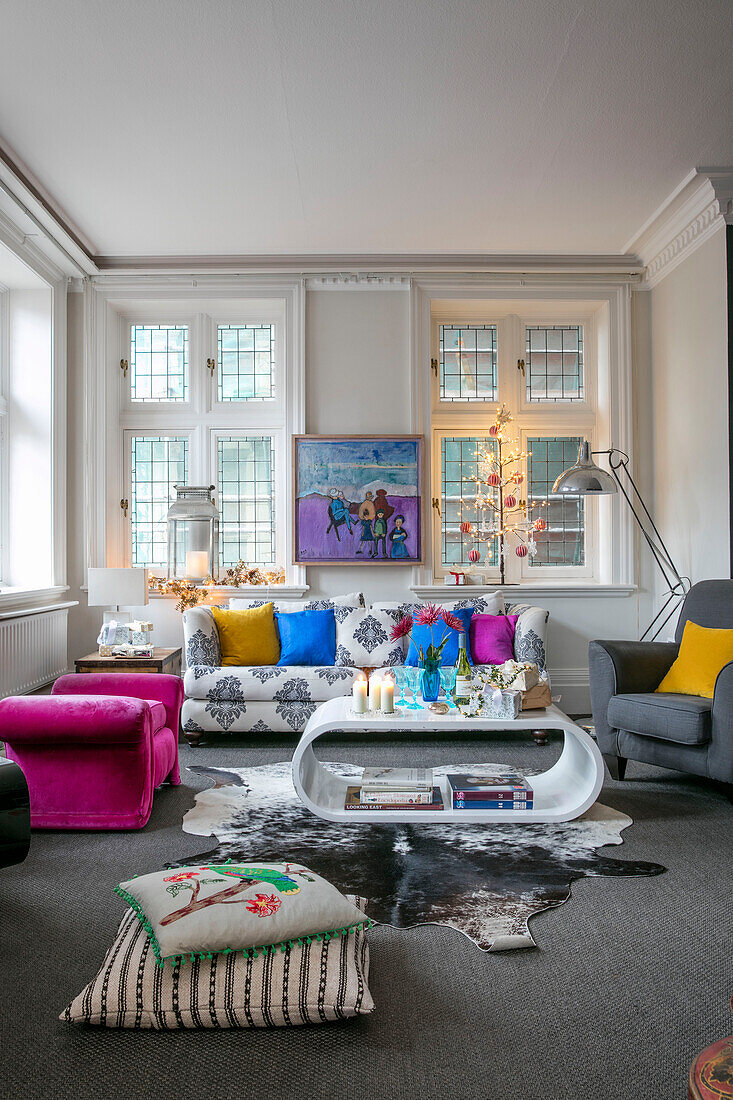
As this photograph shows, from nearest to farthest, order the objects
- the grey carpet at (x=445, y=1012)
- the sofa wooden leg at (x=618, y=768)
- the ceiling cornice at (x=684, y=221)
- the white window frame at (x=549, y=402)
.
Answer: the grey carpet at (x=445, y=1012) → the sofa wooden leg at (x=618, y=768) → the ceiling cornice at (x=684, y=221) → the white window frame at (x=549, y=402)

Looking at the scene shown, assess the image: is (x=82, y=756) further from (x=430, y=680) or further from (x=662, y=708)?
(x=662, y=708)

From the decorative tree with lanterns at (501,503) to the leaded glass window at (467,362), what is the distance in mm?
263

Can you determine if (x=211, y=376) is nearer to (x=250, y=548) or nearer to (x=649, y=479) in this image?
(x=250, y=548)

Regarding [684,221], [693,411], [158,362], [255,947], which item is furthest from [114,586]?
[684,221]

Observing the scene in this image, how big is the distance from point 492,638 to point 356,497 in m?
1.48

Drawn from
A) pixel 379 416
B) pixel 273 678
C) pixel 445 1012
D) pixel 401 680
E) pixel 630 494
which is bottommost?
pixel 445 1012

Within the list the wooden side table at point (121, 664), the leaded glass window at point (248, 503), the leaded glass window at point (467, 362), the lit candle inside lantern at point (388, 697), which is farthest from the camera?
the leaded glass window at point (467, 362)

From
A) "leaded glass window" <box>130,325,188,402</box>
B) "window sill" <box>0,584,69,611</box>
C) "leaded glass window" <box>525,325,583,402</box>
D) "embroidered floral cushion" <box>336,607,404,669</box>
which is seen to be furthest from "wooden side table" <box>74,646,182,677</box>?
"leaded glass window" <box>525,325,583,402</box>

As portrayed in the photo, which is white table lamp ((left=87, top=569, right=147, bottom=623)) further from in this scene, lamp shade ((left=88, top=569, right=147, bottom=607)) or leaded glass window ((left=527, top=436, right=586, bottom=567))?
leaded glass window ((left=527, top=436, right=586, bottom=567))

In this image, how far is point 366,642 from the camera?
4.89m

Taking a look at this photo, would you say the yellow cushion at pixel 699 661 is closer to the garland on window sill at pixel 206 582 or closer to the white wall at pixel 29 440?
the garland on window sill at pixel 206 582

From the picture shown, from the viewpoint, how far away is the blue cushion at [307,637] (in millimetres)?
4836

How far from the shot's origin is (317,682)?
4.56 metres

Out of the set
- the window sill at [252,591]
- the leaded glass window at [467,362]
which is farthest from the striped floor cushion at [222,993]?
the leaded glass window at [467,362]
